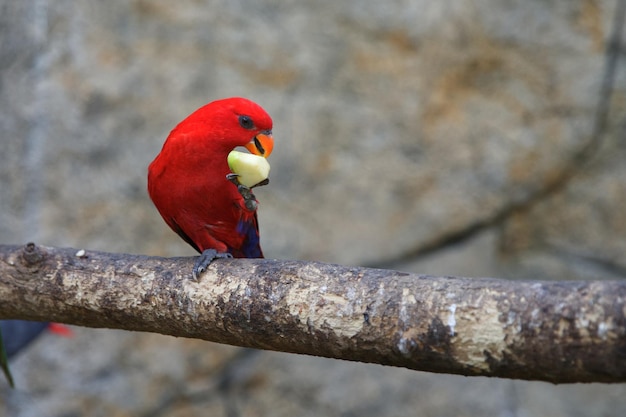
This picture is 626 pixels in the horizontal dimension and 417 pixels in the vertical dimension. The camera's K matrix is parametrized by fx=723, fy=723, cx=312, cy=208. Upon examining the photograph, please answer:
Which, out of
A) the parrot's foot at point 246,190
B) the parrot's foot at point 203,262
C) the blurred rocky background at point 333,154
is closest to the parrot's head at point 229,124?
the parrot's foot at point 246,190

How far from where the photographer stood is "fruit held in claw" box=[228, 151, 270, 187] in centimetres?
190

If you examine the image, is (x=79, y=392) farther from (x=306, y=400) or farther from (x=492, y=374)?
(x=492, y=374)

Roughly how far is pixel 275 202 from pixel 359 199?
1.31 ft

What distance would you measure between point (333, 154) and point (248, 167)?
152cm

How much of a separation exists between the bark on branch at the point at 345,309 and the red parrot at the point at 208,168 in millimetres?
294

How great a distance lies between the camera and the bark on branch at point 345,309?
1.22 m

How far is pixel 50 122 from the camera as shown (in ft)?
10.2

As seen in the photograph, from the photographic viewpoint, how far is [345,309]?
147cm

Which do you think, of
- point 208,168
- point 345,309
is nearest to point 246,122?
point 208,168

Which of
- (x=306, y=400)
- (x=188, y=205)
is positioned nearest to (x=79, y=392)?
(x=306, y=400)

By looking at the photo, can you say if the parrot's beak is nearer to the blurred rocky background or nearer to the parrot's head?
the parrot's head

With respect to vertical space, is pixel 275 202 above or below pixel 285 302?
above

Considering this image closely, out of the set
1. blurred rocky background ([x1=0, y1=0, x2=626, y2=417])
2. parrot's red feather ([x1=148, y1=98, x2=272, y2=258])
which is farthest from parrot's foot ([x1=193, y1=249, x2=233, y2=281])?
blurred rocky background ([x1=0, y1=0, x2=626, y2=417])

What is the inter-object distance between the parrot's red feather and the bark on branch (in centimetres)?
29
